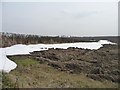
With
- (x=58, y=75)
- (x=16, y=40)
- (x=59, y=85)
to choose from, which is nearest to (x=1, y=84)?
(x=59, y=85)

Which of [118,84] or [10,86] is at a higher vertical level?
[10,86]

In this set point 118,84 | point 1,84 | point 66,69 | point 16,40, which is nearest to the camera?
point 1,84

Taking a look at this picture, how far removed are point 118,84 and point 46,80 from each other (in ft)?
9.88

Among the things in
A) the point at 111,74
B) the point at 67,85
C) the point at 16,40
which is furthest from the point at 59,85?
the point at 16,40

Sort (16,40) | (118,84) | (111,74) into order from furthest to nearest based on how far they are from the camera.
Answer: (16,40) → (111,74) → (118,84)

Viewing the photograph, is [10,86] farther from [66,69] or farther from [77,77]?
[66,69]

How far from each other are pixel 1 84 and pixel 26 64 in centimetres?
552

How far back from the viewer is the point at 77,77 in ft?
34.4

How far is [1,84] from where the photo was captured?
22.4ft

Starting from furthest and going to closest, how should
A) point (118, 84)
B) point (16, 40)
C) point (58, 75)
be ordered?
point (16, 40), point (58, 75), point (118, 84)

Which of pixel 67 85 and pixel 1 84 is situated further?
pixel 67 85

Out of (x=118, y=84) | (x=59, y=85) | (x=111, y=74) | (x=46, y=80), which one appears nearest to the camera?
(x=59, y=85)

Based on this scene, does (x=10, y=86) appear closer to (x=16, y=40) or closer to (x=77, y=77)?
(x=77, y=77)

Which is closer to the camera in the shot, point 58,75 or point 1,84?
point 1,84
